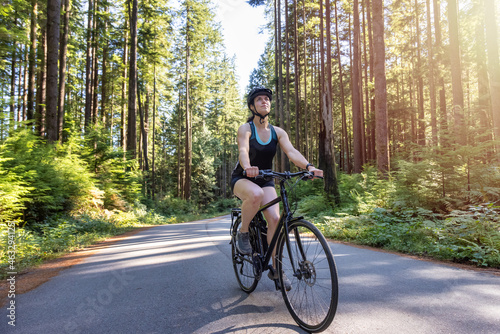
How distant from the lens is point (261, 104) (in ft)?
11.4

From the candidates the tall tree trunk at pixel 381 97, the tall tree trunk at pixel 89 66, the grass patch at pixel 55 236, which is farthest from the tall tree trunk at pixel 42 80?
the tall tree trunk at pixel 381 97

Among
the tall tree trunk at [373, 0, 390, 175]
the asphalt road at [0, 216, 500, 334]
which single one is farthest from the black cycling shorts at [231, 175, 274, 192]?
the tall tree trunk at [373, 0, 390, 175]

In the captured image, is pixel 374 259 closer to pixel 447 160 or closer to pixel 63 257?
pixel 447 160

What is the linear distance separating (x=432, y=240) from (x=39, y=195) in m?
10.8

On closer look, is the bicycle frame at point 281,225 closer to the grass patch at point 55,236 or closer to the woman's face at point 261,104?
the woman's face at point 261,104

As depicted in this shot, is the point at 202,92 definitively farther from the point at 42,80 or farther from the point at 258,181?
the point at 258,181

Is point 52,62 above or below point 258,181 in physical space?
above

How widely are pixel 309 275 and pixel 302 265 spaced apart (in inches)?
4.9

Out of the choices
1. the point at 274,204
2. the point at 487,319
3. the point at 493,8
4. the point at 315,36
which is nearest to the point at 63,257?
the point at 274,204

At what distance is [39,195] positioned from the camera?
8.78 metres

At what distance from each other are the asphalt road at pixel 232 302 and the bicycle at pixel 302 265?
173 millimetres

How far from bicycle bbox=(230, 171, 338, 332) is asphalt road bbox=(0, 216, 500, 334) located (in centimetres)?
17

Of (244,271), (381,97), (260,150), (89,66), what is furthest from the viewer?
(89,66)

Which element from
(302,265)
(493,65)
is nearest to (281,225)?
(302,265)
